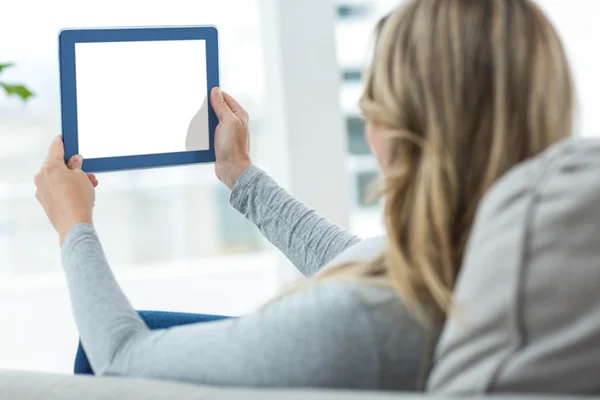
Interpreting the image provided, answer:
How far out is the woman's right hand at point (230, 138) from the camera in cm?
118

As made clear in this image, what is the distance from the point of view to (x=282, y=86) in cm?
284

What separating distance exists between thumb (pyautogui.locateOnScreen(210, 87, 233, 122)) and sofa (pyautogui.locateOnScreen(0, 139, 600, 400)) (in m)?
0.64

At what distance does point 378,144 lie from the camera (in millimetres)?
809

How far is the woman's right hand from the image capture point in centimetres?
118

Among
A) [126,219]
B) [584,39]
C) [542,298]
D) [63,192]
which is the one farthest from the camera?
[126,219]

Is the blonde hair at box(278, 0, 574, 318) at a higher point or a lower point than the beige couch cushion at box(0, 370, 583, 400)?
higher

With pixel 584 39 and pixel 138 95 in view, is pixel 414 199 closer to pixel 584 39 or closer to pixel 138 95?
pixel 138 95

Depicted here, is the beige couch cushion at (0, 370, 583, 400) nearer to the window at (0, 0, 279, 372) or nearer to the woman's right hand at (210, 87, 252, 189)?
the woman's right hand at (210, 87, 252, 189)

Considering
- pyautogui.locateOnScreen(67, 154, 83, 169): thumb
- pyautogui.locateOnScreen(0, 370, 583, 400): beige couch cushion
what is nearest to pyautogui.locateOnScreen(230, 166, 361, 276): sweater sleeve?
pyautogui.locateOnScreen(67, 154, 83, 169): thumb

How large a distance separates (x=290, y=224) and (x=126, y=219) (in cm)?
380

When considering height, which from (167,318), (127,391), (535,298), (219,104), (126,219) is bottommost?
(126,219)

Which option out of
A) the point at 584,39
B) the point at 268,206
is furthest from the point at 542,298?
the point at 584,39

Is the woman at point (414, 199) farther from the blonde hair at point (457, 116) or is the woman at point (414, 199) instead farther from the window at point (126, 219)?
the window at point (126, 219)

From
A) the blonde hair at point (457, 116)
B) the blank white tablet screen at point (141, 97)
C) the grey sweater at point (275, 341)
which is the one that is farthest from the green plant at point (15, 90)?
the blonde hair at point (457, 116)
